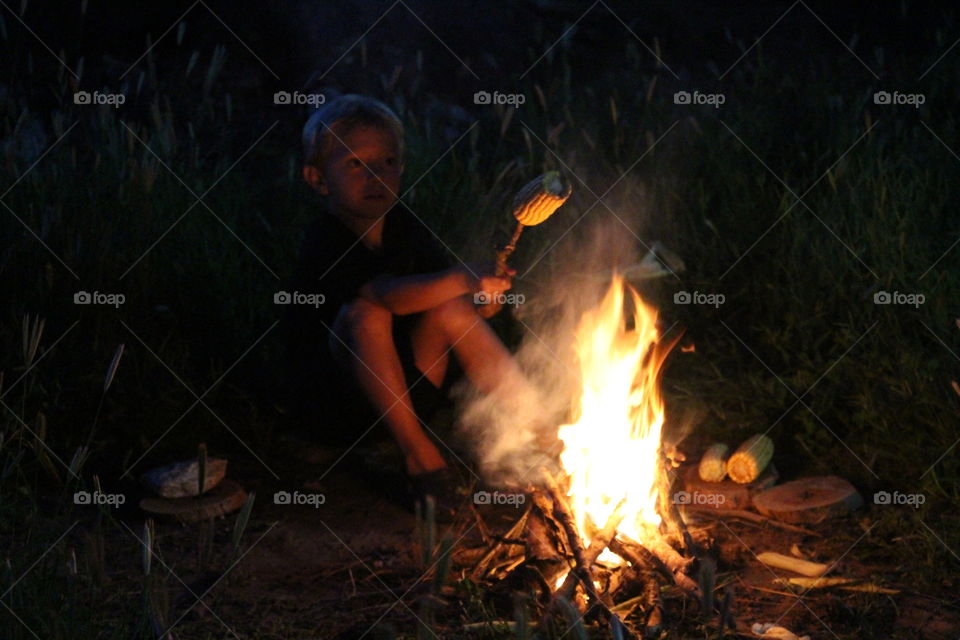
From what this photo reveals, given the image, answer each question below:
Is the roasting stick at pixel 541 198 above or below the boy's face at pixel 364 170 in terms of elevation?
below

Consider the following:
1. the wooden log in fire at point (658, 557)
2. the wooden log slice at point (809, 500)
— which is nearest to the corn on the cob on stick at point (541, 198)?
the wooden log in fire at point (658, 557)

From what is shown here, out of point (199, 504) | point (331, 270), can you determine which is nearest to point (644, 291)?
point (331, 270)

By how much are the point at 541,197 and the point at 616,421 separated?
85 centimetres

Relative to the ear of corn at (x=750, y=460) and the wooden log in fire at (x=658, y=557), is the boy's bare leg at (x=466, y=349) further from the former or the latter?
the wooden log in fire at (x=658, y=557)

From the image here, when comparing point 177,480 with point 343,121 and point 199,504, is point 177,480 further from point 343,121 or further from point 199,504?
point 343,121

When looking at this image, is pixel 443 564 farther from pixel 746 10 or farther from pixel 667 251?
pixel 746 10

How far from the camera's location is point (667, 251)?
189 inches

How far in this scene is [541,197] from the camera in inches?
122

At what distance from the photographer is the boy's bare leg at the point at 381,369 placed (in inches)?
152

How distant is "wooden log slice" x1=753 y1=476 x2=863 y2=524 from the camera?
12.4 ft

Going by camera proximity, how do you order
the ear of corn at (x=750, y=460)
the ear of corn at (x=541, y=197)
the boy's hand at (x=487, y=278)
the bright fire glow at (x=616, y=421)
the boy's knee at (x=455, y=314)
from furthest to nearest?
1. the ear of corn at (x=750, y=460)
2. the boy's knee at (x=455, y=314)
3. the bright fire glow at (x=616, y=421)
4. the boy's hand at (x=487, y=278)
5. the ear of corn at (x=541, y=197)

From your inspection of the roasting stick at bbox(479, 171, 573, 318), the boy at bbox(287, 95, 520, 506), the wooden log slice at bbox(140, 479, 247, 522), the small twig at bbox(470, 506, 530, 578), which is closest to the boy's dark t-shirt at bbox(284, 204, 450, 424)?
the boy at bbox(287, 95, 520, 506)

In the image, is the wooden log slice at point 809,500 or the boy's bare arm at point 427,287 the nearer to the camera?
the boy's bare arm at point 427,287

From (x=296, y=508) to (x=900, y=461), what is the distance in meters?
2.03
